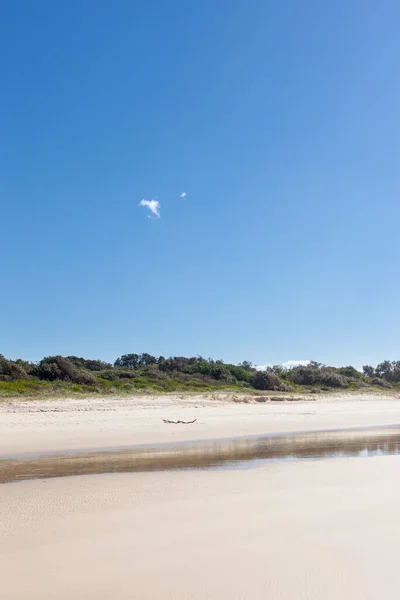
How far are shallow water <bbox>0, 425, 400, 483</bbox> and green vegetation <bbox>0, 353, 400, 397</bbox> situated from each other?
45.9 ft

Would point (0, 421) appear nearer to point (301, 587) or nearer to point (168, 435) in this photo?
point (168, 435)

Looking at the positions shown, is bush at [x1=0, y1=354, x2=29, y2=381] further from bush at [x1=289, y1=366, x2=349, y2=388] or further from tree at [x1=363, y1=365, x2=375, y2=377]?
tree at [x1=363, y1=365, x2=375, y2=377]

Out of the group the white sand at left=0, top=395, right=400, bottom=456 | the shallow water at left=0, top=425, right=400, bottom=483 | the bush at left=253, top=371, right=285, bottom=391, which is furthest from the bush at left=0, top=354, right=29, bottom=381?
the bush at left=253, top=371, right=285, bottom=391

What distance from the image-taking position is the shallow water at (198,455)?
10375 mm

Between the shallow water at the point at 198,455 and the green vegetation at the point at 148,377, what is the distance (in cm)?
1400

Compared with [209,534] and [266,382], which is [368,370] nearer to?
[266,382]

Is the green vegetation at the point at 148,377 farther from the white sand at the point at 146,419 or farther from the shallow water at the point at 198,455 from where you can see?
the shallow water at the point at 198,455

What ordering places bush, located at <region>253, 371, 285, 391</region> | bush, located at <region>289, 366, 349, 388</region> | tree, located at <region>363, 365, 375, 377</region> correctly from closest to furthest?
bush, located at <region>253, 371, 285, 391</region> < bush, located at <region>289, 366, 349, 388</region> < tree, located at <region>363, 365, 375, 377</region>

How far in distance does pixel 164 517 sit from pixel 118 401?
20.4 meters

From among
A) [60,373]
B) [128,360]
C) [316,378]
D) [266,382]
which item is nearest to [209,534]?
[60,373]

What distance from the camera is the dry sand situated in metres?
4.04

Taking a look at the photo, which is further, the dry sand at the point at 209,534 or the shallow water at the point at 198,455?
the shallow water at the point at 198,455

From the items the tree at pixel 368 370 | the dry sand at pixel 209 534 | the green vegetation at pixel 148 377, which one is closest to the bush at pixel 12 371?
the green vegetation at pixel 148 377

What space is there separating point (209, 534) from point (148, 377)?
3352cm
